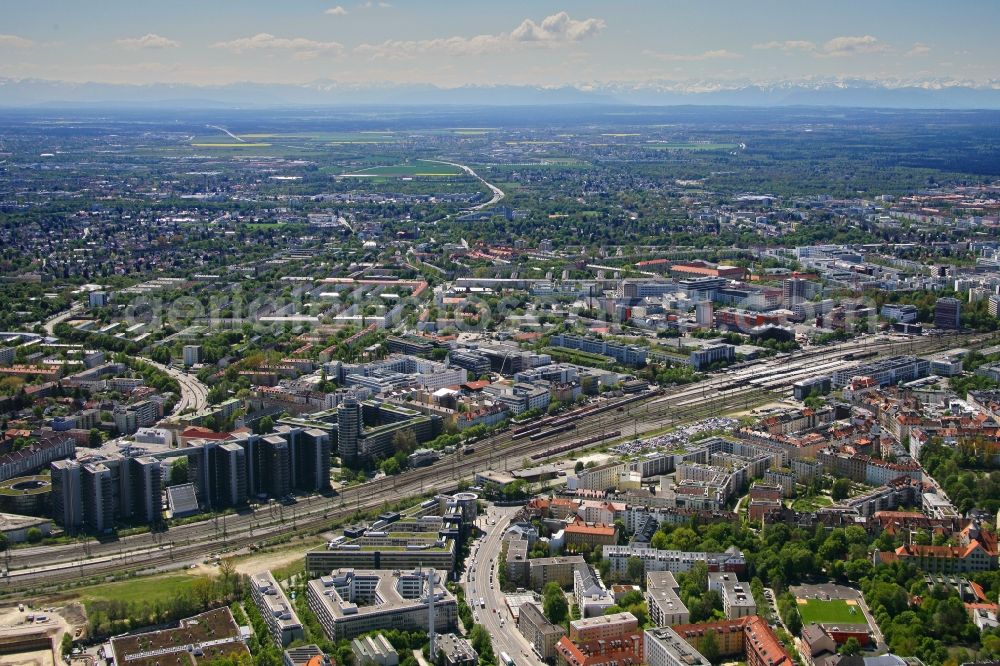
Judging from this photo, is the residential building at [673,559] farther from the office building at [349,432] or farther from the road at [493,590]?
the office building at [349,432]

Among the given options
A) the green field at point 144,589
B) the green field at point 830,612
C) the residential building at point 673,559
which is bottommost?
the green field at point 144,589

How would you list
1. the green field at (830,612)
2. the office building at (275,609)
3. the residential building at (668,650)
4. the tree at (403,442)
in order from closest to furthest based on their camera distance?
the residential building at (668,650)
the office building at (275,609)
the green field at (830,612)
the tree at (403,442)

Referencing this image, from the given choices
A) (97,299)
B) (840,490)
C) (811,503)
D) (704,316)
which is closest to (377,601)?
(811,503)

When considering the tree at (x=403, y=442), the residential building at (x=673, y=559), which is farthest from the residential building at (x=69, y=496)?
the residential building at (x=673, y=559)

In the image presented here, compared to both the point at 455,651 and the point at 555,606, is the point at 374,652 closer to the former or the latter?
the point at 455,651

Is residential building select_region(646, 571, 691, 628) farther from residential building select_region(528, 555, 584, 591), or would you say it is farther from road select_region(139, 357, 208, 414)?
road select_region(139, 357, 208, 414)

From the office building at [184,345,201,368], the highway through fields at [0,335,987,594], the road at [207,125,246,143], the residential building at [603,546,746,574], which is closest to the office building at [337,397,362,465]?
the highway through fields at [0,335,987,594]
